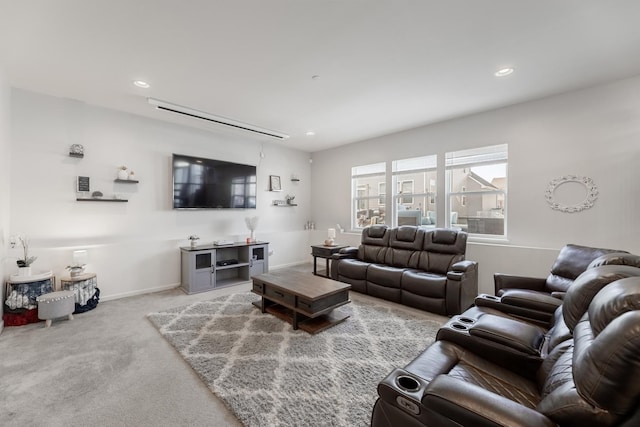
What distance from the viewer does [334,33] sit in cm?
222

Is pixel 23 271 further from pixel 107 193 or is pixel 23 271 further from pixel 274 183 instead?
pixel 274 183

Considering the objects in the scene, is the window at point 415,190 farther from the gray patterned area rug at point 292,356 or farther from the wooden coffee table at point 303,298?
the wooden coffee table at point 303,298

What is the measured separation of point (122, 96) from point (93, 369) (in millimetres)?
3115

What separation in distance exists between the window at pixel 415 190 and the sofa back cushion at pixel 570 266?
2053 mm

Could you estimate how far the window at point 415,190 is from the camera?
15.3ft

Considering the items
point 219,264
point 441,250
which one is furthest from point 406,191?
point 219,264

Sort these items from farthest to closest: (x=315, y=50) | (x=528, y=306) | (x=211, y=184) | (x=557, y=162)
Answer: (x=211, y=184)
(x=557, y=162)
(x=315, y=50)
(x=528, y=306)

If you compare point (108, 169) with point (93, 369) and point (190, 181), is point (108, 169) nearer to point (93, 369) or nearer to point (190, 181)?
point (190, 181)

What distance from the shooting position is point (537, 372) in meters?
1.40

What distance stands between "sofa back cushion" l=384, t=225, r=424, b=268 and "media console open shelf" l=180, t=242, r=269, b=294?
2339 millimetres

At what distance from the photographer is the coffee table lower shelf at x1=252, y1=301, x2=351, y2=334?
9.13 ft

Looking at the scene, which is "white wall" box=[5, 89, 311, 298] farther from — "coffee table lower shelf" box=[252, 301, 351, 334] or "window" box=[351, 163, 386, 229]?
"window" box=[351, 163, 386, 229]

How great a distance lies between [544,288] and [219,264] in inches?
174

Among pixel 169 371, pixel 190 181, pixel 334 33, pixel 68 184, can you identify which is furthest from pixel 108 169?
pixel 334 33
